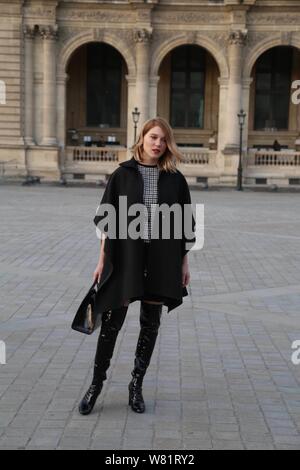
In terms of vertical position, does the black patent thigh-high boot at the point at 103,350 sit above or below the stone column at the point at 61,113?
below

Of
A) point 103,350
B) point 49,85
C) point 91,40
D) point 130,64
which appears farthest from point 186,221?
point 91,40

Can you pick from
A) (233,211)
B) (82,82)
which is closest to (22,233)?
(233,211)

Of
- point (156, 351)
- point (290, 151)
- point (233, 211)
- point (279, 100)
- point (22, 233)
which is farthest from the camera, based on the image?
point (279, 100)

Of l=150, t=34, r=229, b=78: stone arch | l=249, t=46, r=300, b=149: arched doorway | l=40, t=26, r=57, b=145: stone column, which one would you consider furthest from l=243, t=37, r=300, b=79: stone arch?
l=40, t=26, r=57, b=145: stone column

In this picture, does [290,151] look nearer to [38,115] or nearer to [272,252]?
[38,115]

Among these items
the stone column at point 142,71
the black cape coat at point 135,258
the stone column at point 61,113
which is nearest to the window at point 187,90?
the stone column at point 142,71

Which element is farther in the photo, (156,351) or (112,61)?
(112,61)

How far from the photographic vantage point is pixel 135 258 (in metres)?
4.93

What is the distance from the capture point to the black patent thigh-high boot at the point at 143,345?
5117 millimetres

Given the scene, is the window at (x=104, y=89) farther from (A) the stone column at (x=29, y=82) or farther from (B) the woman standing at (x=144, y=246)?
(B) the woman standing at (x=144, y=246)

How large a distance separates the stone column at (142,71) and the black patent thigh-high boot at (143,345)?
33.9 m

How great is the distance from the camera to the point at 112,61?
4350 cm

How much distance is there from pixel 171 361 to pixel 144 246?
6.43ft

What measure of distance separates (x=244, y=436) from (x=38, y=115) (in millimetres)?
36464
